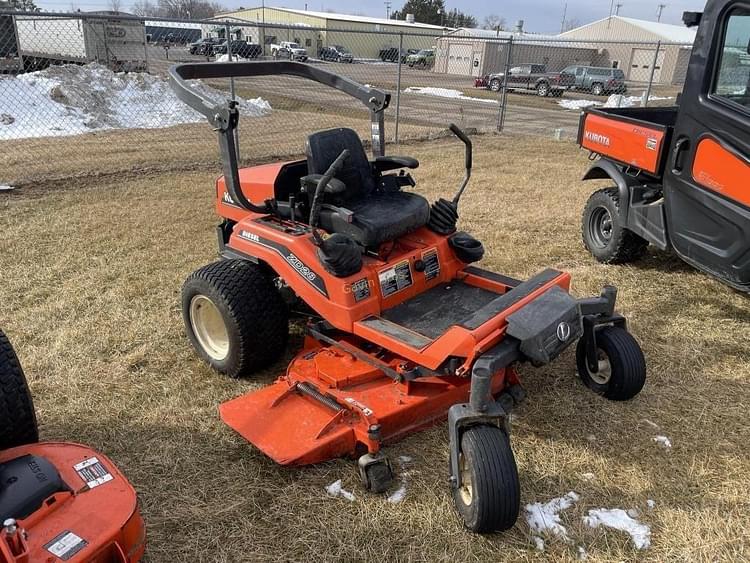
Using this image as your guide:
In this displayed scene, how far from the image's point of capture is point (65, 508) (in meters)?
1.80

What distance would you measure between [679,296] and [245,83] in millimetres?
16595

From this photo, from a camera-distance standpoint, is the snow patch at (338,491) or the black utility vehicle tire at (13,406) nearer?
the black utility vehicle tire at (13,406)

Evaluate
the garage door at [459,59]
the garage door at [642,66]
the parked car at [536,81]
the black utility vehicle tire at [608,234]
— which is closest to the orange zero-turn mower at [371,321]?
the black utility vehicle tire at [608,234]

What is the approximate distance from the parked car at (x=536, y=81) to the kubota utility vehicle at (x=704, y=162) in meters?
19.9

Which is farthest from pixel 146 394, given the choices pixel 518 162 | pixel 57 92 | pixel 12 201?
pixel 57 92

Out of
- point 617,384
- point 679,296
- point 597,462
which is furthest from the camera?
point 679,296

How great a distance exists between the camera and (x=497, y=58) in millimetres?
34844

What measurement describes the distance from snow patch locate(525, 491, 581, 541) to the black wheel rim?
3003 millimetres

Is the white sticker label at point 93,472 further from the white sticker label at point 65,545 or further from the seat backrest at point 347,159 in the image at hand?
the seat backrest at point 347,159

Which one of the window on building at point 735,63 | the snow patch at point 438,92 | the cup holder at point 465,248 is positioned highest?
the window on building at point 735,63

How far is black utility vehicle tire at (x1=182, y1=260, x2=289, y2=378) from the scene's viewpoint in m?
3.06

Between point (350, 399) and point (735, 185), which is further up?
point (735, 185)

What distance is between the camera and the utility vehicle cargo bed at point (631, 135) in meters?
4.23

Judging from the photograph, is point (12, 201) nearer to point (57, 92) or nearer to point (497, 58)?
point (57, 92)
